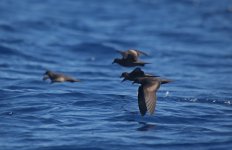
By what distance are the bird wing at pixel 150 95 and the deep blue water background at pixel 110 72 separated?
0.46 metres

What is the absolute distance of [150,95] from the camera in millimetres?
15453

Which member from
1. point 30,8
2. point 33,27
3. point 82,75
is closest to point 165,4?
point 30,8

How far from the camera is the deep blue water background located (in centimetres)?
1501

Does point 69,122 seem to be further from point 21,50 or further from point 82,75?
point 21,50

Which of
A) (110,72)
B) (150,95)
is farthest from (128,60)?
(110,72)

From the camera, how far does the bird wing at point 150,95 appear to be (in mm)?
15297

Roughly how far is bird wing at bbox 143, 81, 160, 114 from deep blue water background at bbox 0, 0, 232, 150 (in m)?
0.46

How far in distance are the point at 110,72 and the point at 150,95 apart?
784 cm

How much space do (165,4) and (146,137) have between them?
78.4 feet

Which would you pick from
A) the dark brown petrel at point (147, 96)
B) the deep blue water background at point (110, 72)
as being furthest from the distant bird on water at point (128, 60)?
the deep blue water background at point (110, 72)

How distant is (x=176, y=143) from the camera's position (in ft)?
47.4

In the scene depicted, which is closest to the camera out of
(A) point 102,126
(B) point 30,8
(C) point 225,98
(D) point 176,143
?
(D) point 176,143

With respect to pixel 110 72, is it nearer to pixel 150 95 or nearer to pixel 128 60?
pixel 128 60

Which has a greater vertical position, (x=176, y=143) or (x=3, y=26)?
(x=3, y=26)
